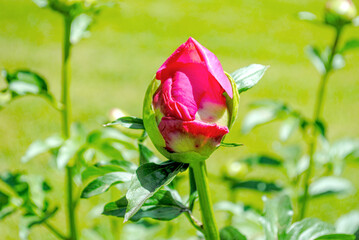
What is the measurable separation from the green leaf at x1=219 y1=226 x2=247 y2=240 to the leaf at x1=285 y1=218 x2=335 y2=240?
6cm

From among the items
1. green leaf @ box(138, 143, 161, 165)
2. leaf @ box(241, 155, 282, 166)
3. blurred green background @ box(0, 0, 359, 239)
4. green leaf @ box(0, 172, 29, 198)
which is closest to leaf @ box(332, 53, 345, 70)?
leaf @ box(241, 155, 282, 166)

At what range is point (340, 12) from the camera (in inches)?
42.1

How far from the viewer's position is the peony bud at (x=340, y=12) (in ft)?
3.51

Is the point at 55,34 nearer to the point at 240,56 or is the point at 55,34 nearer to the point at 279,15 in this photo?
the point at 240,56

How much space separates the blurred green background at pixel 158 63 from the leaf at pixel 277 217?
123 centimetres

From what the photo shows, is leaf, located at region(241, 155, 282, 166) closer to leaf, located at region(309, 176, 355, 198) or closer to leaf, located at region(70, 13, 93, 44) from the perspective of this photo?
leaf, located at region(309, 176, 355, 198)

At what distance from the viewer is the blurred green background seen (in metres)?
2.57

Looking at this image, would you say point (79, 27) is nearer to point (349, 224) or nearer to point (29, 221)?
point (29, 221)

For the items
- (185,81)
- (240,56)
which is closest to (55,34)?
(240,56)

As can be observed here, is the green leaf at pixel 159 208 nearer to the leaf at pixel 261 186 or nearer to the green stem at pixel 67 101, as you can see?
the green stem at pixel 67 101

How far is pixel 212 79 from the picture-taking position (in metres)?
0.53

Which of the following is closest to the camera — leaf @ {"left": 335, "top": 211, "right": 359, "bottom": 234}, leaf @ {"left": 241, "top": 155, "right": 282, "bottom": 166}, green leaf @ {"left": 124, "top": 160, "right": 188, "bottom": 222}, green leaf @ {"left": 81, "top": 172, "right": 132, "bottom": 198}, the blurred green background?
green leaf @ {"left": 124, "top": 160, "right": 188, "bottom": 222}

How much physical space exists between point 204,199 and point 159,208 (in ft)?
0.22

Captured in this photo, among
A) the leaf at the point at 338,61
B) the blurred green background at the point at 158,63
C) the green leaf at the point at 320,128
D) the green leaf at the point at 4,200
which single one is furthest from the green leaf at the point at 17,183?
the blurred green background at the point at 158,63
